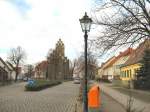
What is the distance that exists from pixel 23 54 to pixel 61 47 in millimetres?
12502

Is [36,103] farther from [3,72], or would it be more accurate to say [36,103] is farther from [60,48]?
[60,48]

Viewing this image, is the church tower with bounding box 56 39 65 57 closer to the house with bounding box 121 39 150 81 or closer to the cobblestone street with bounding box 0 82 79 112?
the house with bounding box 121 39 150 81

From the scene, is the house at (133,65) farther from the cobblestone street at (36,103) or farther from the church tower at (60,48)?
the church tower at (60,48)

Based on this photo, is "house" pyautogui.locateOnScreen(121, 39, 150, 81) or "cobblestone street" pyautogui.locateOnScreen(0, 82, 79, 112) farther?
"cobblestone street" pyautogui.locateOnScreen(0, 82, 79, 112)

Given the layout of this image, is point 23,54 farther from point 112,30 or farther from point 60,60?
point 112,30

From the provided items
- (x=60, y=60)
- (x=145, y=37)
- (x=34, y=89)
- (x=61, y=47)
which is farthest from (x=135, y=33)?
(x=61, y=47)

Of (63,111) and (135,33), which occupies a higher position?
(135,33)

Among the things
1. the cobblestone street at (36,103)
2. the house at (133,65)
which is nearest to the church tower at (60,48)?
the house at (133,65)

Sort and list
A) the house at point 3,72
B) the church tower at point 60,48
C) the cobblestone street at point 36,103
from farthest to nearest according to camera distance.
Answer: the church tower at point 60,48 < the house at point 3,72 < the cobblestone street at point 36,103

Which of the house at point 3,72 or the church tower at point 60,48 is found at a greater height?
the church tower at point 60,48

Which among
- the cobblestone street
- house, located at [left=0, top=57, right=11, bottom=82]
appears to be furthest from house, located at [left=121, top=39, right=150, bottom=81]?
house, located at [left=0, top=57, right=11, bottom=82]

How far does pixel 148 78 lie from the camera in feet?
164

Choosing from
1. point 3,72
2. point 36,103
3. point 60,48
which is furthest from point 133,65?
point 60,48

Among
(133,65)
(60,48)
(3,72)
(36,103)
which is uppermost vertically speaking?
(60,48)
